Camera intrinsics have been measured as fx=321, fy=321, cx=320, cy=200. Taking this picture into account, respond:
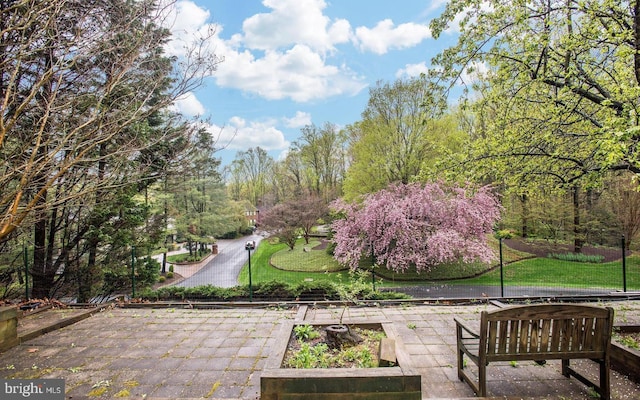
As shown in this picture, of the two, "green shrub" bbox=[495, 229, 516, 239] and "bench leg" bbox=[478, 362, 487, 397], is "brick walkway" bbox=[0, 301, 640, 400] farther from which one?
"green shrub" bbox=[495, 229, 516, 239]

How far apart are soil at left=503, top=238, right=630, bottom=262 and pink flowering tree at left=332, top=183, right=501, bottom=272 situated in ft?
14.0

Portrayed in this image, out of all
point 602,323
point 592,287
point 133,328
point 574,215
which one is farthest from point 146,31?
point 574,215

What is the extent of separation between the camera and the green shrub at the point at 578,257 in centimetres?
1296

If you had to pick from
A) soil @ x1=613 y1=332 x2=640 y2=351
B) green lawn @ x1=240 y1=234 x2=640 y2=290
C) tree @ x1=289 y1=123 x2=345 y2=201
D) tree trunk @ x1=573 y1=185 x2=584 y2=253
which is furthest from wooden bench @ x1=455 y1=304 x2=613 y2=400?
tree @ x1=289 y1=123 x2=345 y2=201

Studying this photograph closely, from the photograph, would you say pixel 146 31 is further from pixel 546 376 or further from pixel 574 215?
pixel 574 215

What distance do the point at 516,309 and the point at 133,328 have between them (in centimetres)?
490

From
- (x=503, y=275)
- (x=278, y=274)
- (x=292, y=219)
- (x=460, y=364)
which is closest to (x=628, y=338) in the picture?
(x=460, y=364)

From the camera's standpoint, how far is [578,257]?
13.6 m

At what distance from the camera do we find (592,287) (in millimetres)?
10430

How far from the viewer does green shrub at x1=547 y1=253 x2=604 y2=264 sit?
13.0 metres

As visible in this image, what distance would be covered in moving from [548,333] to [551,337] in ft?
0.22

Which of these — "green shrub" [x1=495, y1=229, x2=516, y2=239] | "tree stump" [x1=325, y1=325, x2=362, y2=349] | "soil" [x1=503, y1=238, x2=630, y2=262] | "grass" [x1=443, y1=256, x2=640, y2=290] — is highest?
"tree stump" [x1=325, y1=325, x2=362, y2=349]

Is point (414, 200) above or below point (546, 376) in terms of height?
above

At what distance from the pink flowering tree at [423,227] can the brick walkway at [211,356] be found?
6.55m
